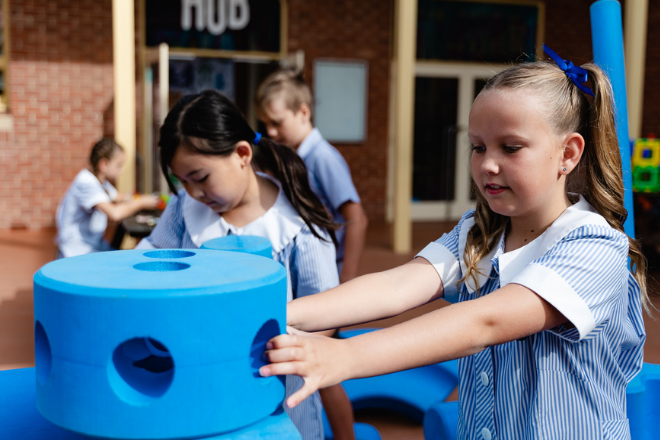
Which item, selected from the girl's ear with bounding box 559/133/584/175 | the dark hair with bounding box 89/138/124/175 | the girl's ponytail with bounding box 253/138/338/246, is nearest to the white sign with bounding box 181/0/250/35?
the dark hair with bounding box 89/138/124/175

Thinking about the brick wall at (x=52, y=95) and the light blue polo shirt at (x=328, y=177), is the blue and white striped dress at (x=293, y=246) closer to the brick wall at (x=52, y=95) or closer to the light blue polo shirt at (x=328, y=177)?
the light blue polo shirt at (x=328, y=177)

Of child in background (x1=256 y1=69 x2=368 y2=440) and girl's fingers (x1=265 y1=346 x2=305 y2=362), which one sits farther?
child in background (x1=256 y1=69 x2=368 y2=440)

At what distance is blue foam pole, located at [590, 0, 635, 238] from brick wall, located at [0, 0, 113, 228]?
7097mm

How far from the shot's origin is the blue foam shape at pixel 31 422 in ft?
3.02

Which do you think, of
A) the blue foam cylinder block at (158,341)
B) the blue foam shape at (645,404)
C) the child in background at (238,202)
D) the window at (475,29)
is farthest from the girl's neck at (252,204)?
the window at (475,29)

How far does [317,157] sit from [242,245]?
67.0 inches

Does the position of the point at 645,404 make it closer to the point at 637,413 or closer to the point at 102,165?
the point at 637,413

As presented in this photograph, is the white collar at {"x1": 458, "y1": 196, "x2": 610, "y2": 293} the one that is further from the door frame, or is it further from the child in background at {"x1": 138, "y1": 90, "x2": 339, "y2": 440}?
the door frame

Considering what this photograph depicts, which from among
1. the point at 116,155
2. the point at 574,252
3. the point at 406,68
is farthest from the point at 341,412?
the point at 406,68

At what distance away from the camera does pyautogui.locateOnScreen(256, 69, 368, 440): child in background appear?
2904 mm

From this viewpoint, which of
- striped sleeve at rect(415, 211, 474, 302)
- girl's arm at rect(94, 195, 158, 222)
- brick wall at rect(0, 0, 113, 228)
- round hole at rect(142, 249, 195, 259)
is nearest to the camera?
round hole at rect(142, 249, 195, 259)

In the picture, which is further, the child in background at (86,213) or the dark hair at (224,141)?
the child in background at (86,213)

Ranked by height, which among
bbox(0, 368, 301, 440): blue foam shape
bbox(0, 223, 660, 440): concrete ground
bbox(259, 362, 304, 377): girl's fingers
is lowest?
bbox(0, 223, 660, 440): concrete ground

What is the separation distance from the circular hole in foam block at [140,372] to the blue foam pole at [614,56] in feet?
4.68
